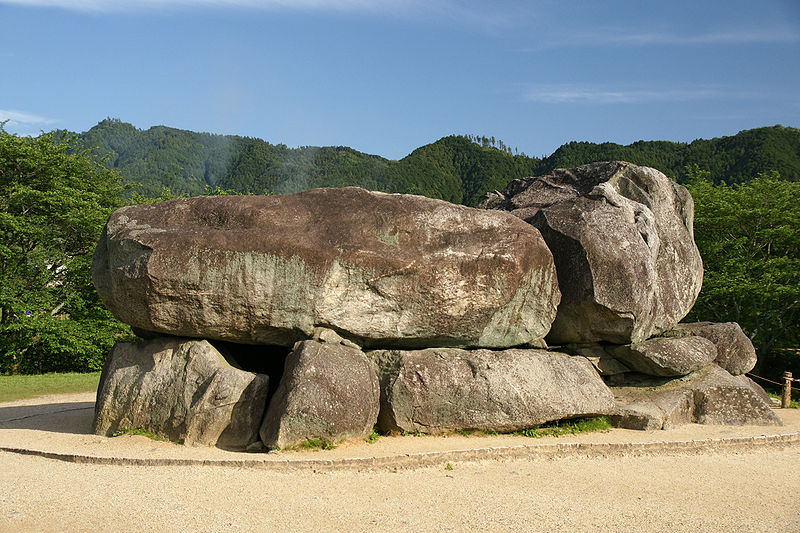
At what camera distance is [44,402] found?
15133 mm

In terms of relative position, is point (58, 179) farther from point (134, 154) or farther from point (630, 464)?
point (134, 154)

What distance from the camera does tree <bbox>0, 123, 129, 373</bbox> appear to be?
70.4ft

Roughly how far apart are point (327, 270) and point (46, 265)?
1773 cm

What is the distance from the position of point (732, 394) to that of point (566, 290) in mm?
3806

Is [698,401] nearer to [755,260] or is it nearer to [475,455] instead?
[475,455]

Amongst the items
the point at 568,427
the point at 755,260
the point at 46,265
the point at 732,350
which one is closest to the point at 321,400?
the point at 568,427

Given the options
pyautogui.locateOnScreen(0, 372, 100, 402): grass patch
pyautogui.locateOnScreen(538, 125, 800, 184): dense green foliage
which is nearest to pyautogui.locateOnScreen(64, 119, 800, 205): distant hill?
pyautogui.locateOnScreen(538, 125, 800, 184): dense green foliage

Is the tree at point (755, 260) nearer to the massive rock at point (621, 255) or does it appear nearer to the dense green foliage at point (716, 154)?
the massive rock at point (621, 255)

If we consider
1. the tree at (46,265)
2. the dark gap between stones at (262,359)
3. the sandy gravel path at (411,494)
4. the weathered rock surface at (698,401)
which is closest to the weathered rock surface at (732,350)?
the weathered rock surface at (698,401)

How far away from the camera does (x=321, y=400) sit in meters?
9.25

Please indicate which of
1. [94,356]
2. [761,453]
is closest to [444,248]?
[761,453]

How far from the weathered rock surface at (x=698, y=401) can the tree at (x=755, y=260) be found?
40.1ft

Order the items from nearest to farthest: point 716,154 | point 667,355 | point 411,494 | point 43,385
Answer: point 411,494, point 667,355, point 43,385, point 716,154

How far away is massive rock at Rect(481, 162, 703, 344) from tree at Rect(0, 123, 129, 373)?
16465 millimetres
